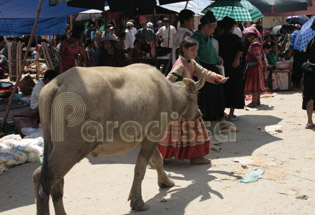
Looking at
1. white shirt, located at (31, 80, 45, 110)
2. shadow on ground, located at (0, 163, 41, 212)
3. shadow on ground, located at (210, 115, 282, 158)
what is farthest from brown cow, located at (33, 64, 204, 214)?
white shirt, located at (31, 80, 45, 110)

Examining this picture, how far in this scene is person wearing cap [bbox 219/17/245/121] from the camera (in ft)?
23.9

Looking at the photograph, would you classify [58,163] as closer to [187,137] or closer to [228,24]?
[187,137]

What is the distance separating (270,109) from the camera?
29.0ft

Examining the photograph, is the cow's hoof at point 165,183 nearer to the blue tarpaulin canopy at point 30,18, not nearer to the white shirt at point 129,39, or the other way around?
the blue tarpaulin canopy at point 30,18

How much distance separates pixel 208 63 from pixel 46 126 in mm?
3848

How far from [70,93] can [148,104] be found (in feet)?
2.75

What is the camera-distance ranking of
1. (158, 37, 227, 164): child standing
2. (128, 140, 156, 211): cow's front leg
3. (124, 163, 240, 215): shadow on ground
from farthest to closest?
Result: (158, 37, 227, 164): child standing, (124, 163, 240, 215): shadow on ground, (128, 140, 156, 211): cow's front leg

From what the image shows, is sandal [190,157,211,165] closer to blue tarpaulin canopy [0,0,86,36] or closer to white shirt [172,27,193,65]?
white shirt [172,27,193,65]

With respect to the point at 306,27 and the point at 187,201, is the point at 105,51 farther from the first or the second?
the point at 187,201

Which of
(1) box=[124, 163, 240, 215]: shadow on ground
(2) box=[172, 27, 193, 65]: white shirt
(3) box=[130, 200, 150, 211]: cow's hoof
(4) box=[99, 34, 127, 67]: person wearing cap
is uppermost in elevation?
(2) box=[172, 27, 193, 65]: white shirt

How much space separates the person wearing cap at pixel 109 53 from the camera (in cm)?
783

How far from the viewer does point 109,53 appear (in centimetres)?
788

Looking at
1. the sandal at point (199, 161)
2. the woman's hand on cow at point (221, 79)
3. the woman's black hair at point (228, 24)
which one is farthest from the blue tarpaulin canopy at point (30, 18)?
the sandal at point (199, 161)

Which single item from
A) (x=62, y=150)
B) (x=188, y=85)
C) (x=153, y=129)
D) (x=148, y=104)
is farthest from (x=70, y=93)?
(x=188, y=85)
